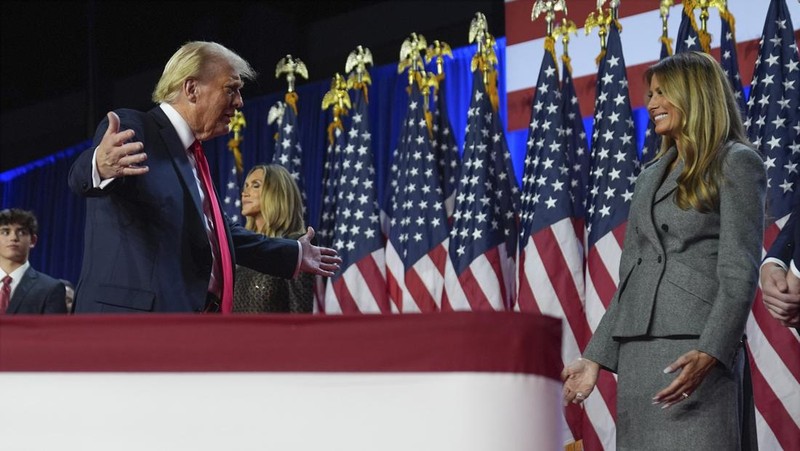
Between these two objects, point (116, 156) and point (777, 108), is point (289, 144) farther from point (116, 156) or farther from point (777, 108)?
point (116, 156)

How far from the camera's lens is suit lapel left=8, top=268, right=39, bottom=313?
13.7 ft

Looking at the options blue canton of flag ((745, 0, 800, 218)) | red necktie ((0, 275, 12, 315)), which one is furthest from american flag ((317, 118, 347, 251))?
blue canton of flag ((745, 0, 800, 218))

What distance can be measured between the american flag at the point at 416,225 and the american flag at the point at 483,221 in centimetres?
18

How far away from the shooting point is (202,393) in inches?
45.1

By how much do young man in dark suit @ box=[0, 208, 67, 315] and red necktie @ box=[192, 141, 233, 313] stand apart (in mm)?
2037

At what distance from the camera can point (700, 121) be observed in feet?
6.68

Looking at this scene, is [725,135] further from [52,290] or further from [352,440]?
[52,290]

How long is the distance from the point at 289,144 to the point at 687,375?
4388 millimetres

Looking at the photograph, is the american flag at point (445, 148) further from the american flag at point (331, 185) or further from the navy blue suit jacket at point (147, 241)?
the navy blue suit jacket at point (147, 241)

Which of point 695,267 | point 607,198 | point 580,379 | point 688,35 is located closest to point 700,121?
point 695,267

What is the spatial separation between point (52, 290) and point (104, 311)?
233 cm

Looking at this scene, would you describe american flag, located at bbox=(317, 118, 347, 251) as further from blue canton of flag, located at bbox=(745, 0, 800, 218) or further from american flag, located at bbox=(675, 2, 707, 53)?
blue canton of flag, located at bbox=(745, 0, 800, 218)

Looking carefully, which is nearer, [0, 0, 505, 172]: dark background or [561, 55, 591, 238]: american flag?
[561, 55, 591, 238]: american flag

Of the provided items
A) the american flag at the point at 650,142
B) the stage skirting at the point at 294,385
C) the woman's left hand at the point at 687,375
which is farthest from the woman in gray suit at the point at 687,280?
the american flag at the point at 650,142
